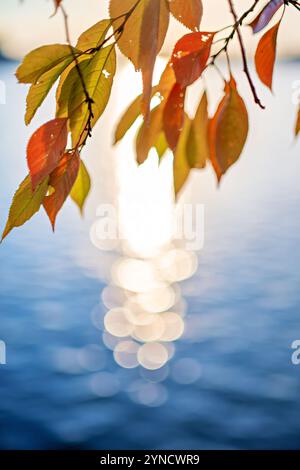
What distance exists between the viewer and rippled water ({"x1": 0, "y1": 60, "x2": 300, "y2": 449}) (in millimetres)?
4691

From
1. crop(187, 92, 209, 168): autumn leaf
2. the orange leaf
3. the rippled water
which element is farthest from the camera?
the rippled water

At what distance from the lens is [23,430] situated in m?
4.63

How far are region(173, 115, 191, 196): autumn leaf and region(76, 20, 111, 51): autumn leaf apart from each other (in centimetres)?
10

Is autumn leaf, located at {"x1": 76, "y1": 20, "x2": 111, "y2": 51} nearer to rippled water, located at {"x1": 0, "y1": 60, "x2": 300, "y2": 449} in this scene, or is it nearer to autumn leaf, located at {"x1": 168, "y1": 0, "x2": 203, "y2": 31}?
autumn leaf, located at {"x1": 168, "y1": 0, "x2": 203, "y2": 31}

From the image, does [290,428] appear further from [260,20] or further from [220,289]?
[260,20]

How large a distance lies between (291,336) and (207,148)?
573 centimetres

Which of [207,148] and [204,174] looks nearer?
[207,148]

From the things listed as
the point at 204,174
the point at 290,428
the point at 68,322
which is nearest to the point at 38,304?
the point at 68,322

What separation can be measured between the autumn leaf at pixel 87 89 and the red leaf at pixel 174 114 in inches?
1.3

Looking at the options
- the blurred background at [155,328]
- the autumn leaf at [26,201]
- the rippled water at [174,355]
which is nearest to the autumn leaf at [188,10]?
the autumn leaf at [26,201]

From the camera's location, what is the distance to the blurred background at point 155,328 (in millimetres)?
4754

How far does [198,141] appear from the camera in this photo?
46 centimetres

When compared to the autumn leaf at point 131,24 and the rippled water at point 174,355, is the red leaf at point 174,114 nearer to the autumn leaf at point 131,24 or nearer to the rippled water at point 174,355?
the autumn leaf at point 131,24

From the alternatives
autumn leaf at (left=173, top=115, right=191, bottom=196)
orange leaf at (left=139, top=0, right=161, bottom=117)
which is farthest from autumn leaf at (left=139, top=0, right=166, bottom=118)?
autumn leaf at (left=173, top=115, right=191, bottom=196)
